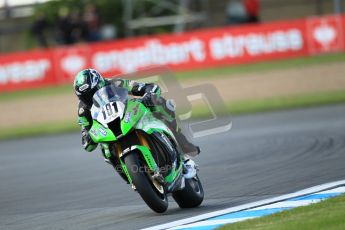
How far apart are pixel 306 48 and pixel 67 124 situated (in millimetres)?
7951

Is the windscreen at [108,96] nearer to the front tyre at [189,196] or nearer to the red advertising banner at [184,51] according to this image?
the front tyre at [189,196]

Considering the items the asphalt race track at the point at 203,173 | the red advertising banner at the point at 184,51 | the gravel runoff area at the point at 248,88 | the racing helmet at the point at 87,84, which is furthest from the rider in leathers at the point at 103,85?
the red advertising banner at the point at 184,51

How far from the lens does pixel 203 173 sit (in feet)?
41.4

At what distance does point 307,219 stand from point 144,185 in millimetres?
1769

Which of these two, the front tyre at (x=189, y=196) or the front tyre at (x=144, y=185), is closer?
the front tyre at (x=144, y=185)

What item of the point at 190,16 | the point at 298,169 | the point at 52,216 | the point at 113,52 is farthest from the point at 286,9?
the point at 52,216

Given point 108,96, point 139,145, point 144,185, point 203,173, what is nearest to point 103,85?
point 108,96

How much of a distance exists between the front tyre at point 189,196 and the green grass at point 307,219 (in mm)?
1471

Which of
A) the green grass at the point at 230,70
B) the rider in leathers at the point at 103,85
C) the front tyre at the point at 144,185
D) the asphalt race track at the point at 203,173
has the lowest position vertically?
the green grass at the point at 230,70

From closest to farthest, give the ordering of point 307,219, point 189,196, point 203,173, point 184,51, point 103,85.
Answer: point 307,219 → point 103,85 → point 189,196 → point 203,173 → point 184,51

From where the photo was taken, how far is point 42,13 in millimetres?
34125

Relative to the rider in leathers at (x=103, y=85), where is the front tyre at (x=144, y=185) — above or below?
below

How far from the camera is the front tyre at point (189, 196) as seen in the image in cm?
950

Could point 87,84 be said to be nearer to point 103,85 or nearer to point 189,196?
point 103,85
